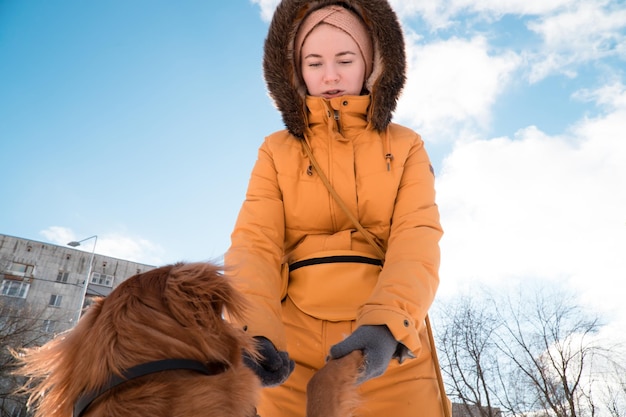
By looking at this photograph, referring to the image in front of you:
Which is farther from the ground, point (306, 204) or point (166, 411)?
point (306, 204)

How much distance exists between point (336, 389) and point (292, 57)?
215 centimetres

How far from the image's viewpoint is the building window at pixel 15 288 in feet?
111

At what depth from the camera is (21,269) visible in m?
34.5

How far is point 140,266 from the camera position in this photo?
3859 centimetres

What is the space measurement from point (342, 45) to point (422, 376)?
1.97m

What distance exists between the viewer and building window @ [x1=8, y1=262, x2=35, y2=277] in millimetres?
34062

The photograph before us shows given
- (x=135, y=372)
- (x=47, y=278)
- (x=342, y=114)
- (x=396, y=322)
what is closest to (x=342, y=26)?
(x=342, y=114)

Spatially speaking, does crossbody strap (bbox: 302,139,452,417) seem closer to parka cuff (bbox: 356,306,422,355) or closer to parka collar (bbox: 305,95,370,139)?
parka collar (bbox: 305,95,370,139)

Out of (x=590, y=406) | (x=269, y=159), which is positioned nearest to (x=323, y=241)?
(x=269, y=159)

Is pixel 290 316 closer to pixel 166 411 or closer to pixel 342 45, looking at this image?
pixel 166 411

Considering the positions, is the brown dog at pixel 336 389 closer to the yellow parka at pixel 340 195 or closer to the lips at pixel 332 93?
the yellow parka at pixel 340 195

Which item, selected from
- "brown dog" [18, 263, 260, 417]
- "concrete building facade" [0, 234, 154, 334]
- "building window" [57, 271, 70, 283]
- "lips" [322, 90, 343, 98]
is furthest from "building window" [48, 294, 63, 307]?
"brown dog" [18, 263, 260, 417]

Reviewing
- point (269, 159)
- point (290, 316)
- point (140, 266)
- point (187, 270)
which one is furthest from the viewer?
point (140, 266)

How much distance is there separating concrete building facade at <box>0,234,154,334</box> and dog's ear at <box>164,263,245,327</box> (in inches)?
1438
